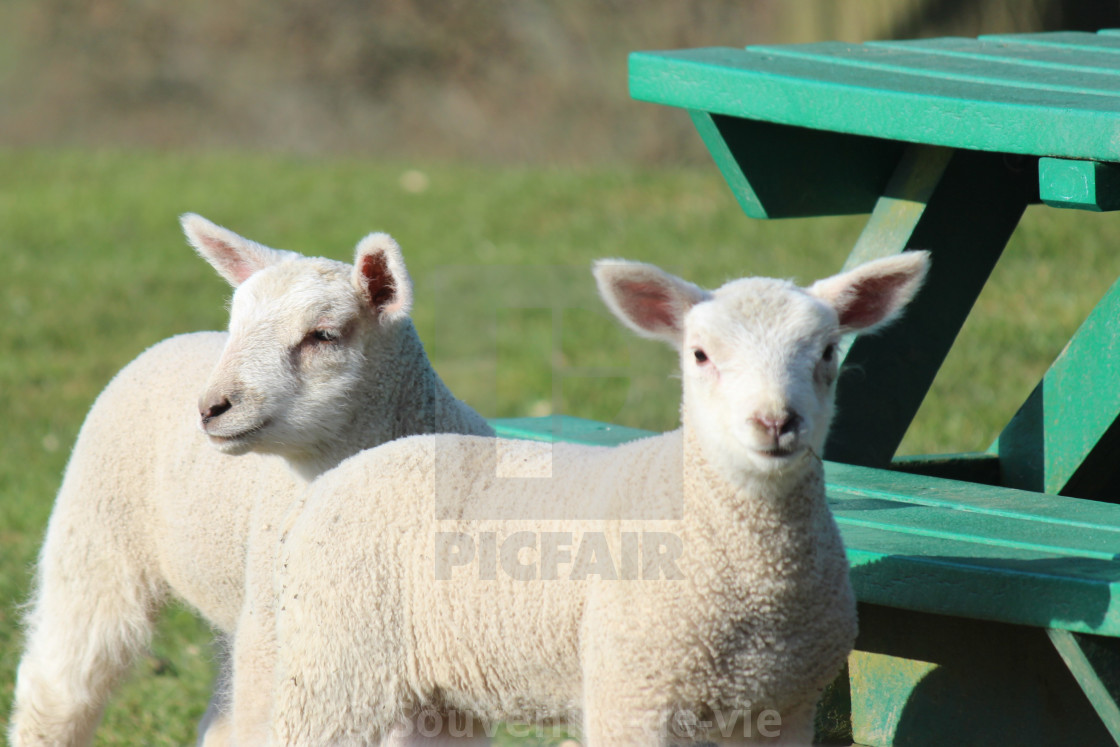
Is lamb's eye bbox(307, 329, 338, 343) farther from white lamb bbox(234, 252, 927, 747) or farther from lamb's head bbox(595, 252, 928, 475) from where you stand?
lamb's head bbox(595, 252, 928, 475)

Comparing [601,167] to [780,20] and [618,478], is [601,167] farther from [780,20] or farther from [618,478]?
[618,478]

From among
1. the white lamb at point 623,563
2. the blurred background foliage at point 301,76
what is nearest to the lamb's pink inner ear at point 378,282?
the white lamb at point 623,563

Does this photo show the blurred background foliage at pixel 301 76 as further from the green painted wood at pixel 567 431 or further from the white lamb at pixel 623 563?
the white lamb at pixel 623 563

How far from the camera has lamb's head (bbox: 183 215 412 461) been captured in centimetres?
274

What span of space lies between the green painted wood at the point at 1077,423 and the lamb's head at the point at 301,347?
153 centimetres

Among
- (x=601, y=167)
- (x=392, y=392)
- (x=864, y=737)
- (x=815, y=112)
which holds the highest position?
(x=601, y=167)

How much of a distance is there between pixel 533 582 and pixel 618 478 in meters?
0.23

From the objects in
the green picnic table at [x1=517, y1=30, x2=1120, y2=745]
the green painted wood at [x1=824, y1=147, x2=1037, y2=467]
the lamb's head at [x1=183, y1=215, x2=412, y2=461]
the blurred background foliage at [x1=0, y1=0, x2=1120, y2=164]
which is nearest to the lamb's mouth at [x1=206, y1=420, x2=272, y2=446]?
the lamb's head at [x1=183, y1=215, x2=412, y2=461]

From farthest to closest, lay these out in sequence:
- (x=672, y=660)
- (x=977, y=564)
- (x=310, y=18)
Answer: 1. (x=310, y=18)
2. (x=977, y=564)
3. (x=672, y=660)

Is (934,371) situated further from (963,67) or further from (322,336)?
(322,336)

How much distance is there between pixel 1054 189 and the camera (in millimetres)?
2469

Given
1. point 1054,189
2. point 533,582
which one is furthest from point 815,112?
point 533,582

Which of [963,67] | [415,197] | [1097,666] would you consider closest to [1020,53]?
[963,67]

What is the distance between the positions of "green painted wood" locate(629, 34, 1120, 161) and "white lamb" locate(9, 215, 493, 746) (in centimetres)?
80
